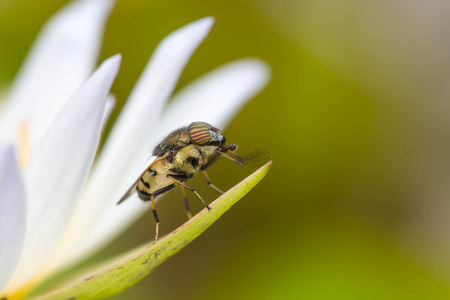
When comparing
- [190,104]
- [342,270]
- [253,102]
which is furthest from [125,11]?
[342,270]

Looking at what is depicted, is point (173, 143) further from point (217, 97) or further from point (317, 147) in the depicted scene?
point (317, 147)

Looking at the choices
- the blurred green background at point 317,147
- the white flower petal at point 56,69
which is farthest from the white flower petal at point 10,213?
the blurred green background at point 317,147

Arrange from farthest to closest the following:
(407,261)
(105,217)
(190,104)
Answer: (407,261), (190,104), (105,217)

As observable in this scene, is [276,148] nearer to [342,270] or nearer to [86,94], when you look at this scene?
[342,270]

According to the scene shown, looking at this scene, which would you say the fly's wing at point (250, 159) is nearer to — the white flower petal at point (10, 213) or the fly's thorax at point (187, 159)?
the fly's thorax at point (187, 159)

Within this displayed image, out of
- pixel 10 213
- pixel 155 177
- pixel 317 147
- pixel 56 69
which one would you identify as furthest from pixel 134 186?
pixel 317 147

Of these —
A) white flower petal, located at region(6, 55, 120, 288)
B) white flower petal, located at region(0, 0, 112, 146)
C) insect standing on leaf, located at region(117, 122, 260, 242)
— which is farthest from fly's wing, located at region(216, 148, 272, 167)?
white flower petal, located at region(0, 0, 112, 146)

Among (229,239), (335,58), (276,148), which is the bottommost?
(229,239)
